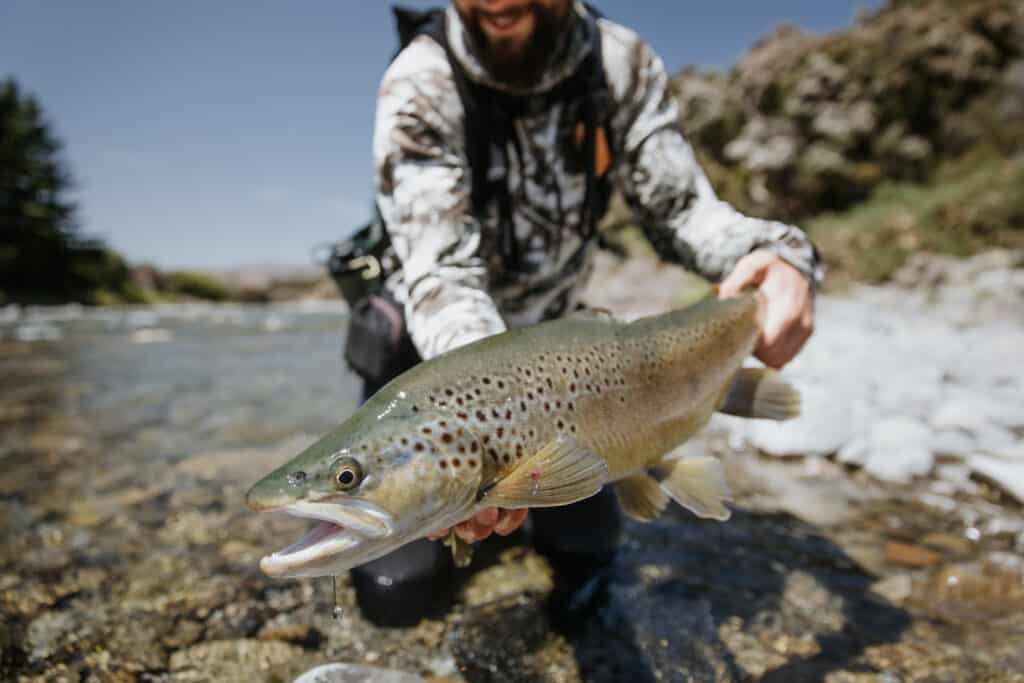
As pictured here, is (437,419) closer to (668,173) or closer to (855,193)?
(668,173)

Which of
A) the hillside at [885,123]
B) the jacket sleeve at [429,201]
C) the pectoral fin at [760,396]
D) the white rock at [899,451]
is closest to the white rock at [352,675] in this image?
the jacket sleeve at [429,201]

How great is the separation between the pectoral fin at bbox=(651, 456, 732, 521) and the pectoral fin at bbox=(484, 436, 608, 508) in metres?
0.62

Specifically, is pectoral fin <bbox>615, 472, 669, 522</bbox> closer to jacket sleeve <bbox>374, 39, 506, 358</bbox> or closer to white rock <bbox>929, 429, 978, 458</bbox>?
jacket sleeve <bbox>374, 39, 506, 358</bbox>

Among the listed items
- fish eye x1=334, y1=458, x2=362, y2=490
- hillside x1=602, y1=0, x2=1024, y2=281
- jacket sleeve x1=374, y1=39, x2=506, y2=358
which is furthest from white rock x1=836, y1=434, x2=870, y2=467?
hillside x1=602, y1=0, x2=1024, y2=281

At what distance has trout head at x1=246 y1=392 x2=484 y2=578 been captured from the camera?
1.23 metres

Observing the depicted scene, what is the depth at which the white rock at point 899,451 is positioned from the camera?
3.61 meters

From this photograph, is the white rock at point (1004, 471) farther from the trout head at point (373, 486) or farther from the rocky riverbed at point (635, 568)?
the trout head at point (373, 486)

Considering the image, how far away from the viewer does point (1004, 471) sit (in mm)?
3176

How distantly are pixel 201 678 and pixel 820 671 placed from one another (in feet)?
6.88

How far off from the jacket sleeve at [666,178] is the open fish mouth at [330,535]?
1.96m

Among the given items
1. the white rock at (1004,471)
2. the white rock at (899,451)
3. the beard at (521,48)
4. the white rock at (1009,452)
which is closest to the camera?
the beard at (521,48)

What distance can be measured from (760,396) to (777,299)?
15.5 inches

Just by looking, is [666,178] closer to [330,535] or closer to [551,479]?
[551,479]

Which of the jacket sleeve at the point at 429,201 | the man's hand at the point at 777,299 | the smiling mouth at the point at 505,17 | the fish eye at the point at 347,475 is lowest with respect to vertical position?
the fish eye at the point at 347,475
